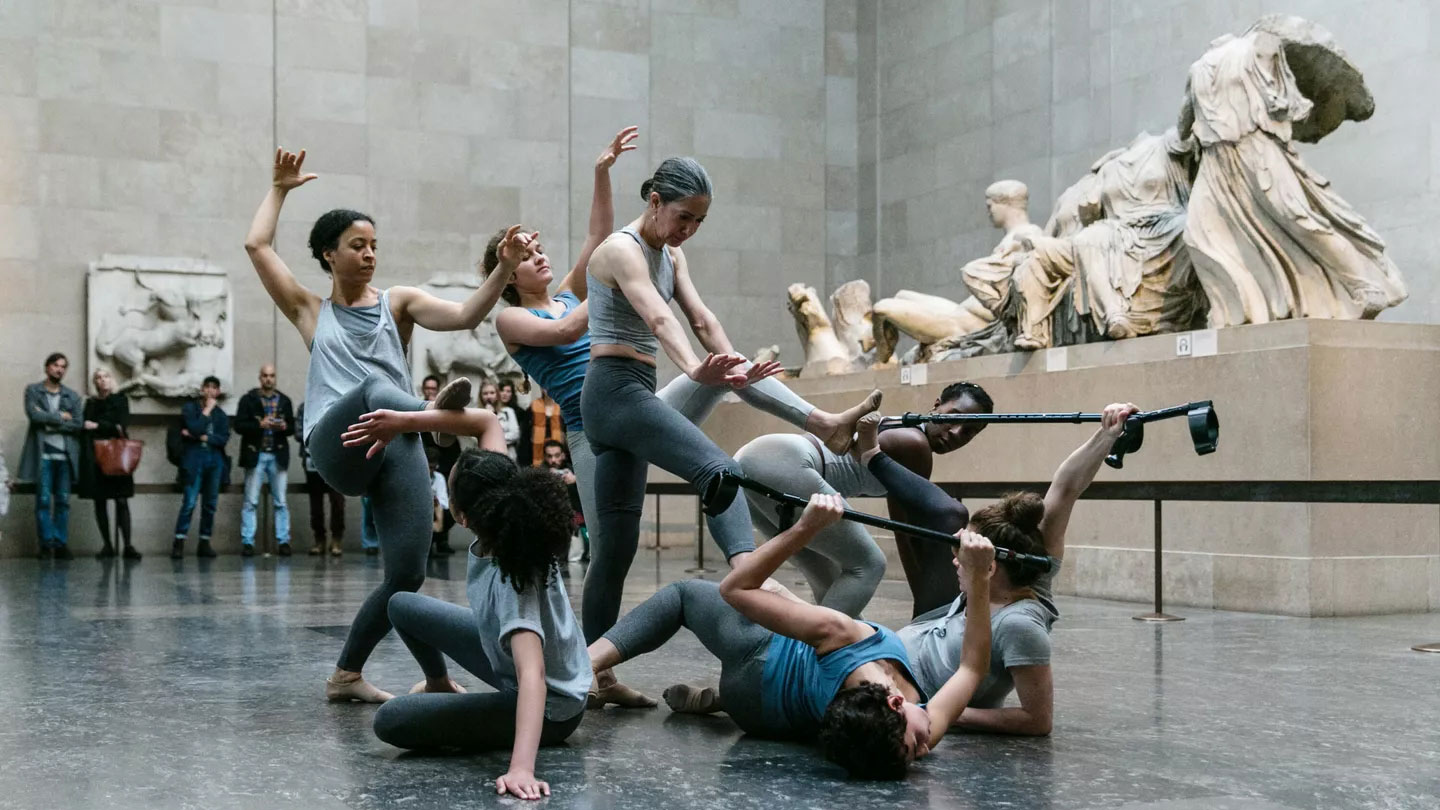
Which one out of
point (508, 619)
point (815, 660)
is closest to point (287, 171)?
point (508, 619)

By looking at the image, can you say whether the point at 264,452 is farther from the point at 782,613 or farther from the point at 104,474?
the point at 782,613

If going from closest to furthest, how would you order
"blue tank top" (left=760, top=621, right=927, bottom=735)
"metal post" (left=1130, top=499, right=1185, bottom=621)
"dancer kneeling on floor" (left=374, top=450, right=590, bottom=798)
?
"dancer kneeling on floor" (left=374, top=450, right=590, bottom=798)
"blue tank top" (left=760, top=621, right=927, bottom=735)
"metal post" (left=1130, top=499, right=1185, bottom=621)

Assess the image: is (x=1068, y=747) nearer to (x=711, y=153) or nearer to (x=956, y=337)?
(x=956, y=337)

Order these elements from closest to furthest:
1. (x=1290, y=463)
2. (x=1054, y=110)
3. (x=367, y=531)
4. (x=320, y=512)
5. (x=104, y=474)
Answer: (x=1290, y=463), (x=104, y=474), (x=367, y=531), (x=320, y=512), (x=1054, y=110)

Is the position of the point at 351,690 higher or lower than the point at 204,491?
lower

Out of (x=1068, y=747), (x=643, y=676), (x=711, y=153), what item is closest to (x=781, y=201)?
(x=711, y=153)

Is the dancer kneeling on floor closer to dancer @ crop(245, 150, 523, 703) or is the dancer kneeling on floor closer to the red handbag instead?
dancer @ crop(245, 150, 523, 703)

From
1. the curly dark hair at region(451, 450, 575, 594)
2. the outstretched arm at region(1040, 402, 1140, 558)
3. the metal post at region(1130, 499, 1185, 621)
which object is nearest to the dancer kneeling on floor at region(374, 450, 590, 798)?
the curly dark hair at region(451, 450, 575, 594)

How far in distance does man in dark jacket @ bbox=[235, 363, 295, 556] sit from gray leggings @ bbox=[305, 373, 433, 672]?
10.4 meters

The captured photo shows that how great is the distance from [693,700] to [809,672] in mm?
677

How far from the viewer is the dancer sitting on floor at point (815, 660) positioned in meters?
3.55

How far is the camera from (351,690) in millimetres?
4688

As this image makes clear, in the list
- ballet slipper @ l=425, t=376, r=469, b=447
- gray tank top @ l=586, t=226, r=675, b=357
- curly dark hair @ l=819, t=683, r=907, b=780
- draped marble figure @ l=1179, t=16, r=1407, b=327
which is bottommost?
curly dark hair @ l=819, t=683, r=907, b=780

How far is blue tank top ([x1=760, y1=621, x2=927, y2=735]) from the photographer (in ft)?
12.6
